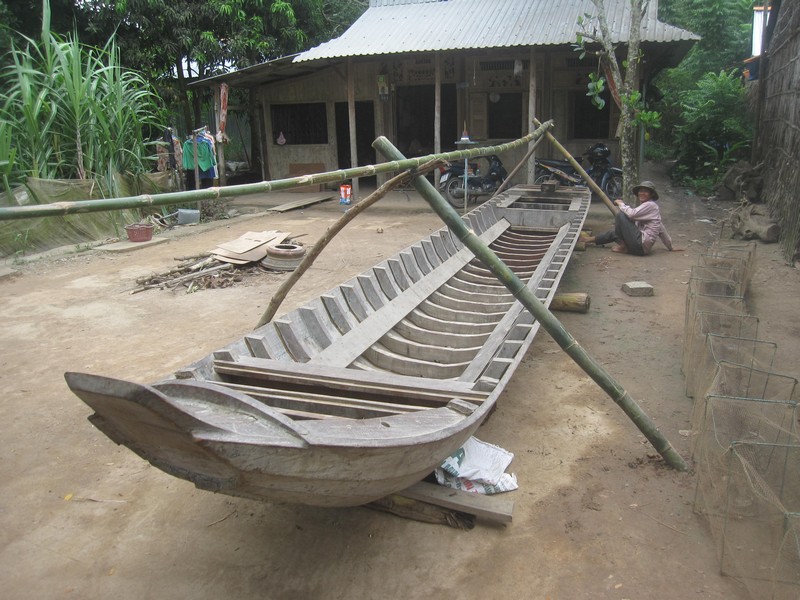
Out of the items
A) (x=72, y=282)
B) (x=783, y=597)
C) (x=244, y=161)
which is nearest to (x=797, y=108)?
(x=783, y=597)

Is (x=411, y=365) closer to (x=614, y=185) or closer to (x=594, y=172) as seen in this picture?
(x=614, y=185)

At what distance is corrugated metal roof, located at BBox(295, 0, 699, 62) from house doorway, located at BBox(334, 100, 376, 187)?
2251mm

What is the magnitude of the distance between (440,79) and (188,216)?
541cm

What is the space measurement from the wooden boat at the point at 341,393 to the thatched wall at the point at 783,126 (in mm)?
3832

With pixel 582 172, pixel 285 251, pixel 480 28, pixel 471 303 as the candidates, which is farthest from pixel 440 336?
pixel 480 28

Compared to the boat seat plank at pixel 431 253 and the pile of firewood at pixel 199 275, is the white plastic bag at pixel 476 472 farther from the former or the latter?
the pile of firewood at pixel 199 275

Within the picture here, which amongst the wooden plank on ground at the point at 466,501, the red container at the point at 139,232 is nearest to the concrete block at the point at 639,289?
the wooden plank on ground at the point at 466,501

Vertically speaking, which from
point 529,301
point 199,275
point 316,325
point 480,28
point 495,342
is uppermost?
point 480,28

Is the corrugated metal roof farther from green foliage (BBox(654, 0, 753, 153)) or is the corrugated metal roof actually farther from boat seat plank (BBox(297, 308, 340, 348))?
boat seat plank (BBox(297, 308, 340, 348))

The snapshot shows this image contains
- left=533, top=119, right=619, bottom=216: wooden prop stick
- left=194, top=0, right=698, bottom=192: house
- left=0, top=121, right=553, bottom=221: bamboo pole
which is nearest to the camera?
left=0, top=121, right=553, bottom=221: bamboo pole

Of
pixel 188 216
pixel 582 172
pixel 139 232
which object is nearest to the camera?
pixel 582 172

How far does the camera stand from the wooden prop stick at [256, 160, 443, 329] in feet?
11.2

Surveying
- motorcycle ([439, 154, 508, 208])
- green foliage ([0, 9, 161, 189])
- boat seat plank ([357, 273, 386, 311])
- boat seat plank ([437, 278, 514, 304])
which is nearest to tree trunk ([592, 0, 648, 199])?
motorcycle ([439, 154, 508, 208])

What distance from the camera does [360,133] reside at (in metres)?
15.1
